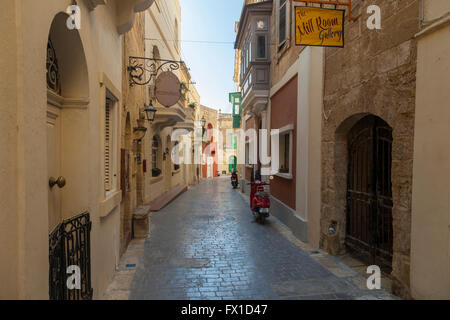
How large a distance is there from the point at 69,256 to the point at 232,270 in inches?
113

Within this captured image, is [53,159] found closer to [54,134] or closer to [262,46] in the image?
[54,134]

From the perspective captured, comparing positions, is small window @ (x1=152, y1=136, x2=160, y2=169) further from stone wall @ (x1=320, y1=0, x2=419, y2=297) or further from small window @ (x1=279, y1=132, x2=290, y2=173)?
stone wall @ (x1=320, y1=0, x2=419, y2=297)

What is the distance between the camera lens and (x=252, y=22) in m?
11.3

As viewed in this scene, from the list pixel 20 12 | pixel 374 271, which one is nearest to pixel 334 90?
pixel 374 271

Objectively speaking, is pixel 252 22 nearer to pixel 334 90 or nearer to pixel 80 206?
pixel 334 90

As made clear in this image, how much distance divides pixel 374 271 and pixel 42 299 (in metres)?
4.67

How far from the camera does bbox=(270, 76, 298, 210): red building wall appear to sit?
8203mm

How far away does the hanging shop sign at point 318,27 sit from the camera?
4.79 meters

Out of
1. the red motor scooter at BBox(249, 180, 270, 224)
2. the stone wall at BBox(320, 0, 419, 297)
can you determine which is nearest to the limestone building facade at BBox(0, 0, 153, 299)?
the stone wall at BBox(320, 0, 419, 297)

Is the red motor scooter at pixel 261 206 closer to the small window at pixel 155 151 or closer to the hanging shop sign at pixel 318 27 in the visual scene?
the hanging shop sign at pixel 318 27

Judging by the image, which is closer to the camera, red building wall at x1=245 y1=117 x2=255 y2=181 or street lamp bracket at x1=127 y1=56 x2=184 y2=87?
street lamp bracket at x1=127 y1=56 x2=184 y2=87

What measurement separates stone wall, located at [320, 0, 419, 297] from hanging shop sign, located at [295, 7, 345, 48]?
15.1 inches

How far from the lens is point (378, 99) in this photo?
4430 mm

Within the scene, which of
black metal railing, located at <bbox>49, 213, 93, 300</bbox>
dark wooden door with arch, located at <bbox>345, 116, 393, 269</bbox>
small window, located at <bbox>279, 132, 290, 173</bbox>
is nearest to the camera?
black metal railing, located at <bbox>49, 213, 93, 300</bbox>
